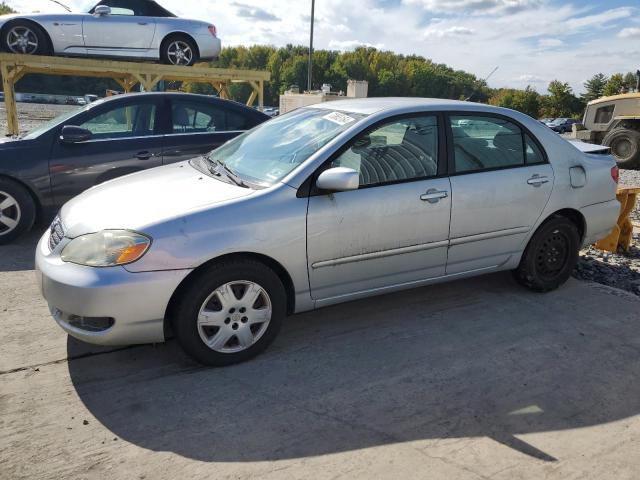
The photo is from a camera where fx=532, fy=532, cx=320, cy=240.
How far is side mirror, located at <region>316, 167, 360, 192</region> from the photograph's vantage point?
3.18 metres

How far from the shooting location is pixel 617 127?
13508 mm

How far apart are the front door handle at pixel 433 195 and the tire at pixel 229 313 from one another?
3.84 feet

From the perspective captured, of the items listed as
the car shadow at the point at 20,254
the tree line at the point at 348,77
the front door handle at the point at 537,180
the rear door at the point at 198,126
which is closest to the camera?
the front door handle at the point at 537,180

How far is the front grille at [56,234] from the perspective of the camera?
3.21m

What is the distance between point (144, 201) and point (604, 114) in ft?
47.7

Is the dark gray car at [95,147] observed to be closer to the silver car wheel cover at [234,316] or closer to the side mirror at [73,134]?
the side mirror at [73,134]

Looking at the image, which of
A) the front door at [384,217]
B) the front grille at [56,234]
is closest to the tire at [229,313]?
the front door at [384,217]

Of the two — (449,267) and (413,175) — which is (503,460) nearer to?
(449,267)

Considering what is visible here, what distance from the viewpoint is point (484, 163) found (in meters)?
3.96

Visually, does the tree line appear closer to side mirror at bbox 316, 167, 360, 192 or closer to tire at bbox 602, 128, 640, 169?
tire at bbox 602, 128, 640, 169

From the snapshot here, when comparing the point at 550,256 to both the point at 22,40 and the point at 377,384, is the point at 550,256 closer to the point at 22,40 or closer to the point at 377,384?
the point at 377,384

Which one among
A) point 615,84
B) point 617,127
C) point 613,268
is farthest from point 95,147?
point 615,84

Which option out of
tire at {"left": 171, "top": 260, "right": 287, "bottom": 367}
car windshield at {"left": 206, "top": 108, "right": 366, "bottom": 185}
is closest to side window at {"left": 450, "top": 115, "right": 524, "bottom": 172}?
car windshield at {"left": 206, "top": 108, "right": 366, "bottom": 185}

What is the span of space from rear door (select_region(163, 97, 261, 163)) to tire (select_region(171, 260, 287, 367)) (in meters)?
3.20
